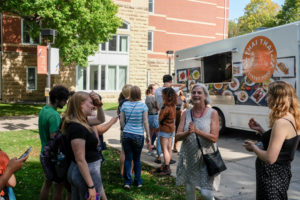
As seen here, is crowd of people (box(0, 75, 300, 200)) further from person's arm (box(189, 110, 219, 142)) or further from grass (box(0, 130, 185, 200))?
grass (box(0, 130, 185, 200))

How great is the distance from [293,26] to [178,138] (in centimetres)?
535

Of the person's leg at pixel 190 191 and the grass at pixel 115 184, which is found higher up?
the person's leg at pixel 190 191

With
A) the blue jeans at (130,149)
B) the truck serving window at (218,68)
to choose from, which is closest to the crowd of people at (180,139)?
the blue jeans at (130,149)

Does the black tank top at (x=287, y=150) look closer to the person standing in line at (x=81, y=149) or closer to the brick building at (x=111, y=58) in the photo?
the person standing in line at (x=81, y=149)

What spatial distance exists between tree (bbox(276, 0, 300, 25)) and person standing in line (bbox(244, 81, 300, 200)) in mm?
33404

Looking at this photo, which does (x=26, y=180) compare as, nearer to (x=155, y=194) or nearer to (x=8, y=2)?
(x=155, y=194)

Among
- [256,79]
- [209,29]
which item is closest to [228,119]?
[256,79]

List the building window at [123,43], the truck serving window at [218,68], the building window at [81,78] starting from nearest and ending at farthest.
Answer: the truck serving window at [218,68] < the building window at [81,78] < the building window at [123,43]

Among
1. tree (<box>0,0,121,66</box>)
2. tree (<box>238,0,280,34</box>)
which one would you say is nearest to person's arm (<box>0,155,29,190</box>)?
tree (<box>0,0,121,66</box>)

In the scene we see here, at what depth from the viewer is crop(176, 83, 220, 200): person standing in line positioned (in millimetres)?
3637

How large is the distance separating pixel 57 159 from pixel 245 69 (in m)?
6.81

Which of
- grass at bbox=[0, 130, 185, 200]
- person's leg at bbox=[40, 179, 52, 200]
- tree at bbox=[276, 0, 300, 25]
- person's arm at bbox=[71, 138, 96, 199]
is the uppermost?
tree at bbox=[276, 0, 300, 25]

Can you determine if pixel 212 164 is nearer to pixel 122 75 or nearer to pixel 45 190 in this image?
pixel 45 190

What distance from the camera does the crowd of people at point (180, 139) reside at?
2.70 m
